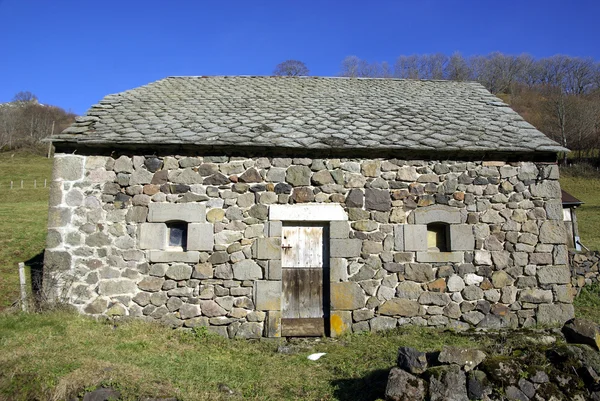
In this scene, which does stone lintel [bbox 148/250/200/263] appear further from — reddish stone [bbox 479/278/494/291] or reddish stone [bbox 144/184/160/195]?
reddish stone [bbox 479/278/494/291]

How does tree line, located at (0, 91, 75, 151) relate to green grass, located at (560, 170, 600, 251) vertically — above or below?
above

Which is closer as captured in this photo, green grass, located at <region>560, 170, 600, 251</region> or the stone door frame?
the stone door frame

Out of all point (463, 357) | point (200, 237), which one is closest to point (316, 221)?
point (200, 237)

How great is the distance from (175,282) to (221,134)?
2606mm

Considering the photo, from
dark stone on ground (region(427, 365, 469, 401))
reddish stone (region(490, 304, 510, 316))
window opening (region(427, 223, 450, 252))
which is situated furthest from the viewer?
window opening (region(427, 223, 450, 252))

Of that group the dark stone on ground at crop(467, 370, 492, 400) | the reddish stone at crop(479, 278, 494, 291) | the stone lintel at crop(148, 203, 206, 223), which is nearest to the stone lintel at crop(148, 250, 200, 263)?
the stone lintel at crop(148, 203, 206, 223)

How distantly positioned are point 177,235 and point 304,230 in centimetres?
214

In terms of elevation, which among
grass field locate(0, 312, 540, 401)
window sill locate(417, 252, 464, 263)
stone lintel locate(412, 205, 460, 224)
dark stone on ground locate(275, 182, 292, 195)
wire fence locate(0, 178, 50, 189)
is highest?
wire fence locate(0, 178, 50, 189)

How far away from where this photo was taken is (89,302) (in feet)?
21.4

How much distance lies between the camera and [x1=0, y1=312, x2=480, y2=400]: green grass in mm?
3902

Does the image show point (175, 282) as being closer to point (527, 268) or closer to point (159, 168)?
point (159, 168)

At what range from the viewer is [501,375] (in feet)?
11.7

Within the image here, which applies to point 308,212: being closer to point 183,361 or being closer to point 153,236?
point 153,236

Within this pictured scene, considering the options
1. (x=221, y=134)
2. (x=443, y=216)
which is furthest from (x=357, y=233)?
(x=221, y=134)
